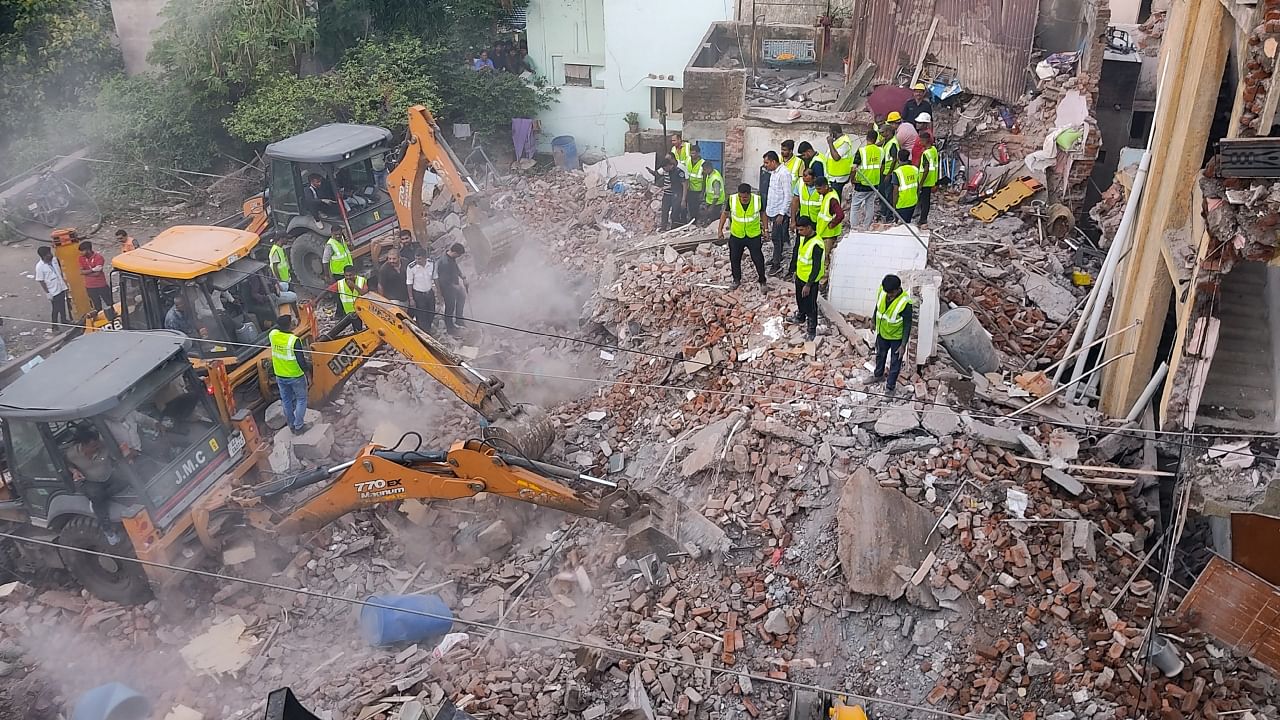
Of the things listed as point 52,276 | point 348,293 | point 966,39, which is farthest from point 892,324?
point 52,276

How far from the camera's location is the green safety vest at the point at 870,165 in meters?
11.3

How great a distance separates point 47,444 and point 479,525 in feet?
11.4

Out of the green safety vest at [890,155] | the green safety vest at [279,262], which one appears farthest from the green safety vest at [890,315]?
the green safety vest at [279,262]

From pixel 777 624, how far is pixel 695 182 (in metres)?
8.60

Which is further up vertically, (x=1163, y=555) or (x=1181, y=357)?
(x=1181, y=357)

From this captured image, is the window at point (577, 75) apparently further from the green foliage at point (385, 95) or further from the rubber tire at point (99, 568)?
the rubber tire at point (99, 568)

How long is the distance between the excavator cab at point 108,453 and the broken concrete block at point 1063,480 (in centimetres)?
703

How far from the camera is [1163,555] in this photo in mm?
7473

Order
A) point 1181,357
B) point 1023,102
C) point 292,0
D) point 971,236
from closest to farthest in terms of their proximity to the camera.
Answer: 1. point 1181,357
2. point 971,236
3. point 1023,102
4. point 292,0

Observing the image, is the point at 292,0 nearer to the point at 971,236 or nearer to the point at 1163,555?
the point at 971,236

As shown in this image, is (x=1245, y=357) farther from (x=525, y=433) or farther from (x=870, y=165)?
(x=525, y=433)

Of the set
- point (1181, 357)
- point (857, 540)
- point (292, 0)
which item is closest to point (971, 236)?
point (1181, 357)

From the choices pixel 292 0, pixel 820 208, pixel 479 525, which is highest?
pixel 292 0

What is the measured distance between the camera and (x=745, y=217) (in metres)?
10.5
